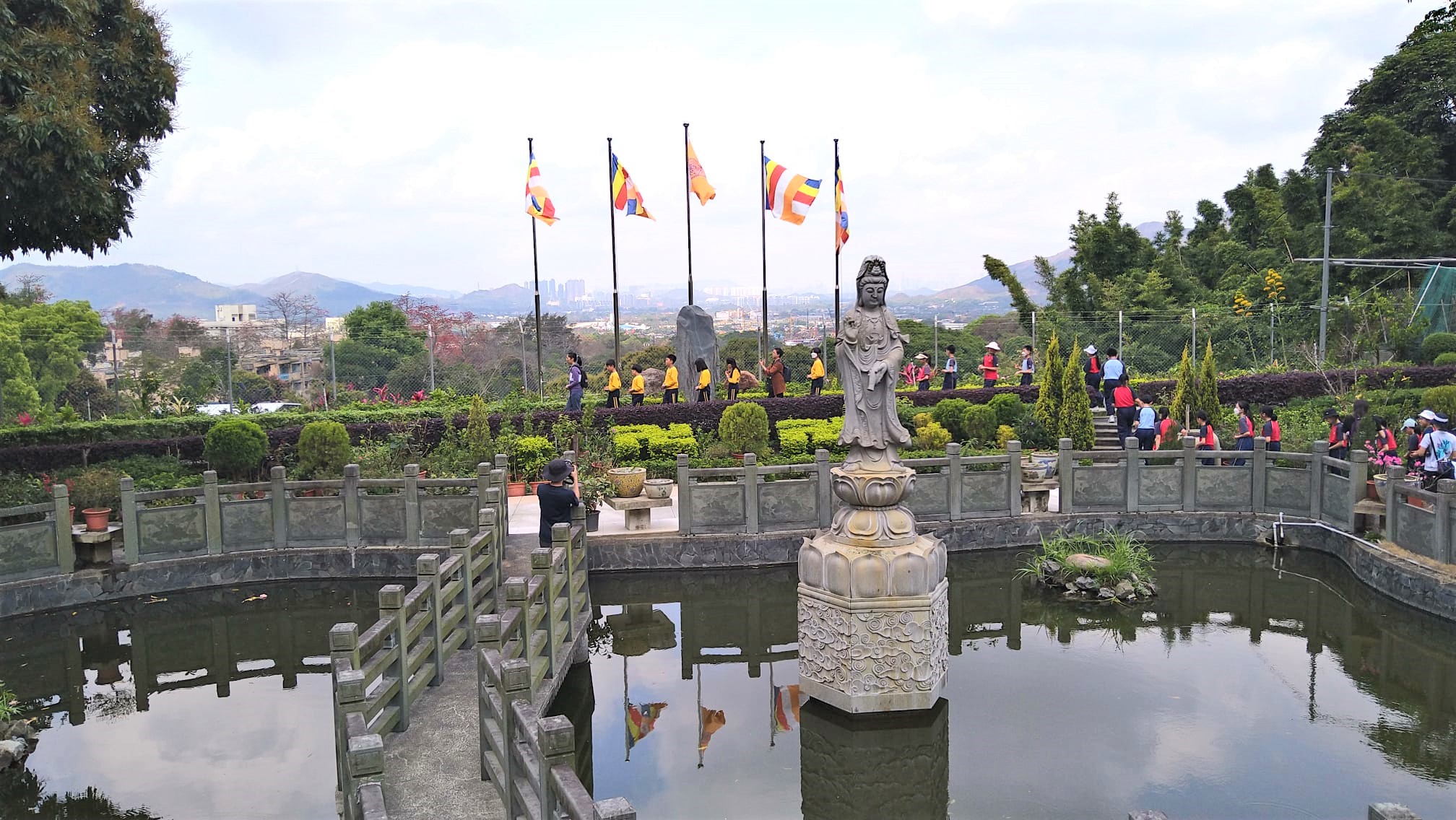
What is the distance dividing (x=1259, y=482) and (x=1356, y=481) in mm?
1628

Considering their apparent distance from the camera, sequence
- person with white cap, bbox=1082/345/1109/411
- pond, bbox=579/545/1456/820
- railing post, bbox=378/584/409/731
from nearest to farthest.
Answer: railing post, bbox=378/584/409/731 < pond, bbox=579/545/1456/820 < person with white cap, bbox=1082/345/1109/411

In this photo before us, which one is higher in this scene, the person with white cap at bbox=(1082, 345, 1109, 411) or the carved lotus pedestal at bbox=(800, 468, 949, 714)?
the person with white cap at bbox=(1082, 345, 1109, 411)

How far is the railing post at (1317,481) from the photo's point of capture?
15344 millimetres

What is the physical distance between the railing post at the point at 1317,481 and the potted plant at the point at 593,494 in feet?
32.6

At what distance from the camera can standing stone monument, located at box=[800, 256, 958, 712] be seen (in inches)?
383

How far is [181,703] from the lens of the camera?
11078 mm

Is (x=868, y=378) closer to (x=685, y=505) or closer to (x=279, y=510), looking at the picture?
(x=685, y=505)

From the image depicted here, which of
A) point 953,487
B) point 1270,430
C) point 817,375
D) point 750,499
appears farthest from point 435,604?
point 817,375

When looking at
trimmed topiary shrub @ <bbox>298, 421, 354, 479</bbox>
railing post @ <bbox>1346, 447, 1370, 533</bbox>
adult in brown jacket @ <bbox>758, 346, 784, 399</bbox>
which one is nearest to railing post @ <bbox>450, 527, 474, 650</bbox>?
trimmed topiary shrub @ <bbox>298, 421, 354, 479</bbox>

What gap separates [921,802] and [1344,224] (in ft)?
117

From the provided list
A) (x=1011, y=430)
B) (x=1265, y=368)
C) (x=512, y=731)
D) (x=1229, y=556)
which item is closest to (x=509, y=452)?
(x=1011, y=430)

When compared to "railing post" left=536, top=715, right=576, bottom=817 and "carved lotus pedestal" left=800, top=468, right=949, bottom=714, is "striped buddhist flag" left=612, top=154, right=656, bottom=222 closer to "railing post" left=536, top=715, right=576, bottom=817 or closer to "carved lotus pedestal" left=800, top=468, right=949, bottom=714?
"carved lotus pedestal" left=800, top=468, right=949, bottom=714

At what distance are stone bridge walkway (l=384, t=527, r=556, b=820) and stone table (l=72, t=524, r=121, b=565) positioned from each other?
23.9ft

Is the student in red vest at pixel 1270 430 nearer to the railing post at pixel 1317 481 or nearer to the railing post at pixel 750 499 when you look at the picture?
the railing post at pixel 1317 481
